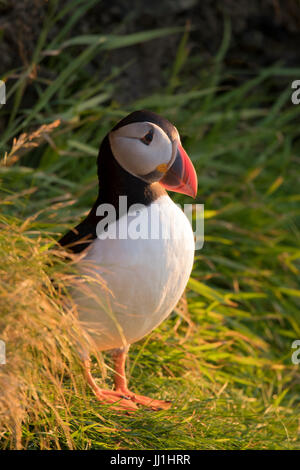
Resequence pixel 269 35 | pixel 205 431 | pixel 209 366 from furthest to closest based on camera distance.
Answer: pixel 269 35 < pixel 209 366 < pixel 205 431

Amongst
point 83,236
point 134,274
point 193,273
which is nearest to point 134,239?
point 134,274

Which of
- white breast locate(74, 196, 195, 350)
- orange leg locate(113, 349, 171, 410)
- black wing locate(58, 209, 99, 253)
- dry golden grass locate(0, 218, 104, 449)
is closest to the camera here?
dry golden grass locate(0, 218, 104, 449)

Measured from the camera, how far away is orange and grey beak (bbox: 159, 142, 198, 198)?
2162 mm

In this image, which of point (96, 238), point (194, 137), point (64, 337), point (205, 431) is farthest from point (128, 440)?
point (194, 137)

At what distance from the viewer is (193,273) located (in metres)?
3.38

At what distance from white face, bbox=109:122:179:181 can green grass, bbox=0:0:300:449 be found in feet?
0.73

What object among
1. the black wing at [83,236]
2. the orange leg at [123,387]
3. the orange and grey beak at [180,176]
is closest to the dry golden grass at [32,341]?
the black wing at [83,236]

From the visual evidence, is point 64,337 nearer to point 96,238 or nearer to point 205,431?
point 96,238

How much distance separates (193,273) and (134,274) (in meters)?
1.33

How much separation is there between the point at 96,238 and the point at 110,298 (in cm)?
20

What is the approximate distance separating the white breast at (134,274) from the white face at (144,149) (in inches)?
4.3

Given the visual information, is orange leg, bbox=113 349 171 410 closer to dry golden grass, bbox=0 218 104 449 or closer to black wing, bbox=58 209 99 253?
dry golden grass, bbox=0 218 104 449

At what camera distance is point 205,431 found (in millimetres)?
2244


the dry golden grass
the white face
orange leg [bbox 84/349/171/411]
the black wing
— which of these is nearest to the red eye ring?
the white face
